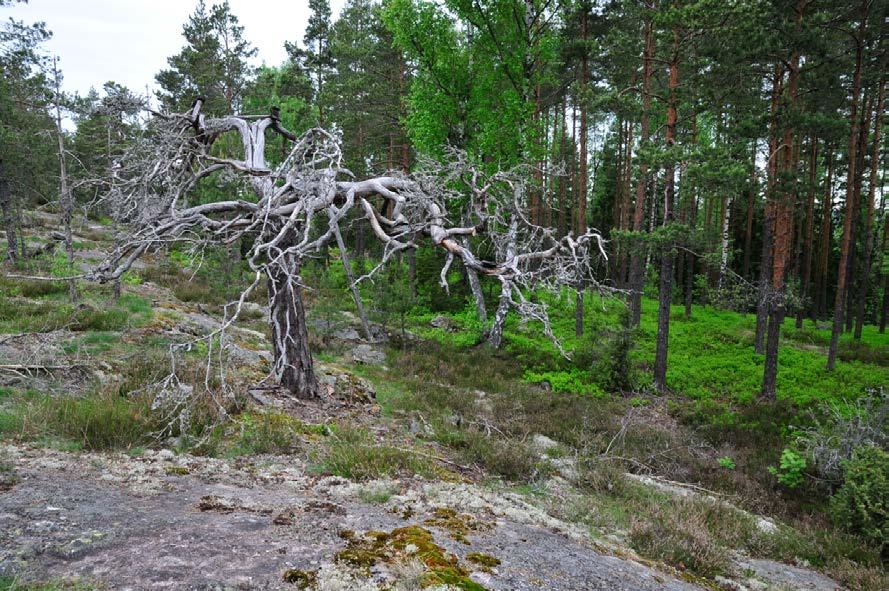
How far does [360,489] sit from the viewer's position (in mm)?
4574

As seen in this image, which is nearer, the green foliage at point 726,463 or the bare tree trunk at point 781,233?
the green foliage at point 726,463

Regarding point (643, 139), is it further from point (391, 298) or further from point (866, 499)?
point (866, 499)

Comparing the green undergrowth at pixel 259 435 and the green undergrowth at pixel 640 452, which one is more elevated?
the green undergrowth at pixel 259 435

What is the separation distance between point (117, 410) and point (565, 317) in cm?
1856

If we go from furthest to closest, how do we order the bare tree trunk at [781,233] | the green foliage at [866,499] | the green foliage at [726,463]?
1. the bare tree trunk at [781,233]
2. the green foliage at [726,463]
3. the green foliage at [866,499]

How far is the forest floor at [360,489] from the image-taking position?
2.83 m

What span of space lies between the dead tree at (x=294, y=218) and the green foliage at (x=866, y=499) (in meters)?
5.06

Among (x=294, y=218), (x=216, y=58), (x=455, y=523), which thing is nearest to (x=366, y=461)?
(x=455, y=523)

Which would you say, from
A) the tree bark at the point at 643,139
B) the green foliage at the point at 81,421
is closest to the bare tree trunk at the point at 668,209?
the tree bark at the point at 643,139

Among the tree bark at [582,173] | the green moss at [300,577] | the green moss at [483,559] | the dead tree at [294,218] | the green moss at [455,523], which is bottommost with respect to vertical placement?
the green moss at [455,523]

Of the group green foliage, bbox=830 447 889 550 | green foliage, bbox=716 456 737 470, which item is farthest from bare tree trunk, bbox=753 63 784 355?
green foliage, bbox=830 447 889 550

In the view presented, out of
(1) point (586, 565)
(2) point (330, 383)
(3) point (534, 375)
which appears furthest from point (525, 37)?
(1) point (586, 565)

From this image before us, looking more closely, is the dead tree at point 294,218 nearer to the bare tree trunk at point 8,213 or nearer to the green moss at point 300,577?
the green moss at point 300,577

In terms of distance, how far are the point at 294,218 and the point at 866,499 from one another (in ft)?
28.2
